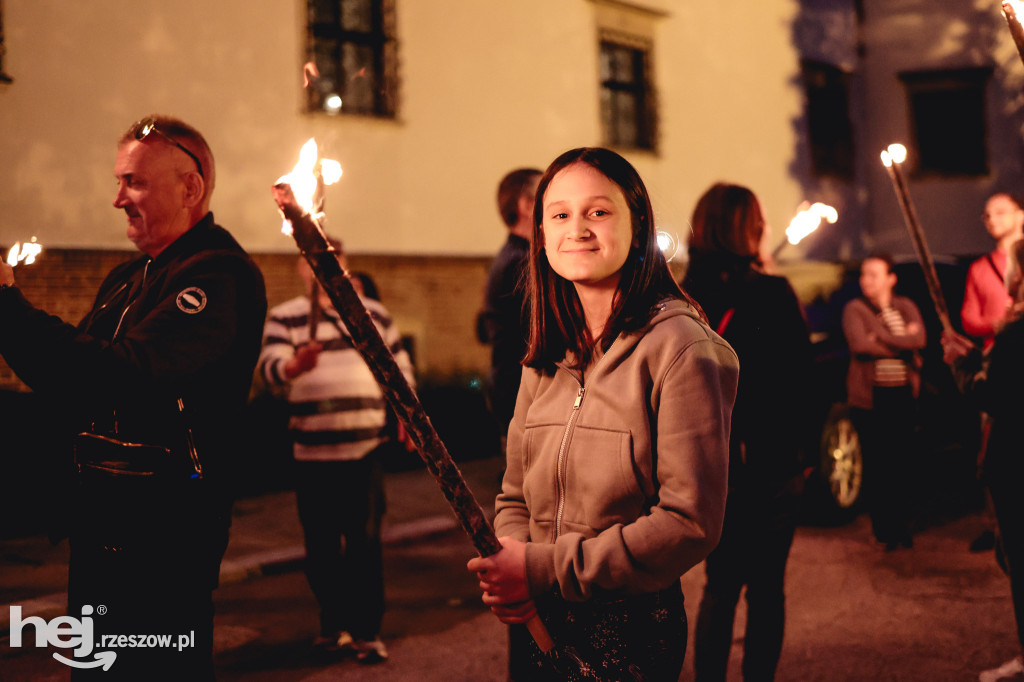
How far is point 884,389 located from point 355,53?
7.05 m

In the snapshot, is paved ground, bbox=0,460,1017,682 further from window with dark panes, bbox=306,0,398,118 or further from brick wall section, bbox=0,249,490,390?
window with dark panes, bbox=306,0,398,118

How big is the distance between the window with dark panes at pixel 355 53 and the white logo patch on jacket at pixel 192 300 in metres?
8.13

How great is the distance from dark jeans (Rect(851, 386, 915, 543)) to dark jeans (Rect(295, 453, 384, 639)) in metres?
3.88

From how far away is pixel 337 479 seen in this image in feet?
15.7

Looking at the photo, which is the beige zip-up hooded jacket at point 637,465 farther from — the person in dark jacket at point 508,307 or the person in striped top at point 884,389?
the person in striped top at point 884,389

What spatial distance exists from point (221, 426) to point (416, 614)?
3.25 metres

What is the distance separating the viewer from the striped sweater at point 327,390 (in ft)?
15.7

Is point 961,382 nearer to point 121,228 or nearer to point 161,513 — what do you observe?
point 161,513

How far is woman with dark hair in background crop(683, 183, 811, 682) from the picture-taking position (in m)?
3.38

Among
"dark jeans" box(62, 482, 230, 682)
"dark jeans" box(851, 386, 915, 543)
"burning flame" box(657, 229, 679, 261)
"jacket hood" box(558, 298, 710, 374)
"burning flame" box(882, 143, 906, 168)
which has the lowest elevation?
"dark jeans" box(851, 386, 915, 543)

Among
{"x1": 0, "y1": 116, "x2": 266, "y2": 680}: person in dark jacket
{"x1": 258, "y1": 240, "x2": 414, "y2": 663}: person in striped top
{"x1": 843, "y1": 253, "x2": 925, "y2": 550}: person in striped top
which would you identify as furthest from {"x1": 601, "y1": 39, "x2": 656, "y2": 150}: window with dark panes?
{"x1": 0, "y1": 116, "x2": 266, "y2": 680}: person in dark jacket

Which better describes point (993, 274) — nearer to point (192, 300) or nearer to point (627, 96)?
point (192, 300)

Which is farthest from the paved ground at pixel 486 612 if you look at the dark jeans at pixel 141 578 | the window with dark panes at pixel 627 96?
the window with dark panes at pixel 627 96

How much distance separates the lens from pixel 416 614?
555cm
